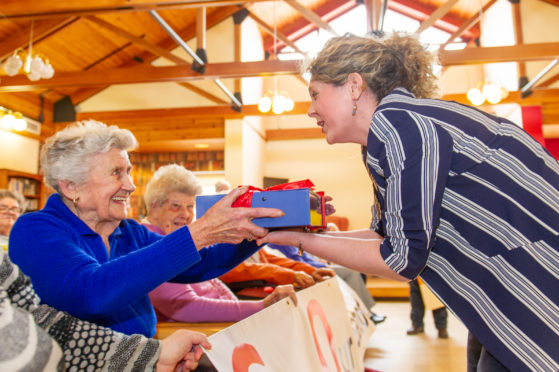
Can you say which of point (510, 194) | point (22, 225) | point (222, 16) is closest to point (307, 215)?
point (510, 194)

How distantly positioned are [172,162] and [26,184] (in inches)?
109

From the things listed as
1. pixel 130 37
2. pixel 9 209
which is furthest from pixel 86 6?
pixel 9 209

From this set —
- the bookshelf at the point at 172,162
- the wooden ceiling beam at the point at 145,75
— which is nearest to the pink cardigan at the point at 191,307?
the wooden ceiling beam at the point at 145,75

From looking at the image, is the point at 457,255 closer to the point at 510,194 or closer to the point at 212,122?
the point at 510,194

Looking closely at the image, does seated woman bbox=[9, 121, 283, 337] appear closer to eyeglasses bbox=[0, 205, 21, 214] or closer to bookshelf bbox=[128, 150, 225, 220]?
eyeglasses bbox=[0, 205, 21, 214]

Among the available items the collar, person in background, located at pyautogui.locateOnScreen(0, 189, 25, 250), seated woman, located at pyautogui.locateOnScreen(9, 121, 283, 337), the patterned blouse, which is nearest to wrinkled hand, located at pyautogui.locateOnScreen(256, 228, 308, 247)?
seated woman, located at pyautogui.locateOnScreen(9, 121, 283, 337)

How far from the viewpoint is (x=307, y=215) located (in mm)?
1187

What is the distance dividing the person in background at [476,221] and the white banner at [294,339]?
1.58 ft

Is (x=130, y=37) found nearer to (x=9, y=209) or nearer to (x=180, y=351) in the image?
(x=9, y=209)

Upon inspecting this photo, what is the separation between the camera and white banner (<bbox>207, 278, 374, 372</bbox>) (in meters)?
1.29

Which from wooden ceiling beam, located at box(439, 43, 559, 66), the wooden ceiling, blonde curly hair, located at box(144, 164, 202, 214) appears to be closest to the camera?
blonde curly hair, located at box(144, 164, 202, 214)

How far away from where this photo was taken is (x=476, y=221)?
94 cm

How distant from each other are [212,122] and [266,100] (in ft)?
9.09

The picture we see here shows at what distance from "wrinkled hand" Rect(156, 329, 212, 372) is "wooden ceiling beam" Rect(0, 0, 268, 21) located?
419 centimetres
